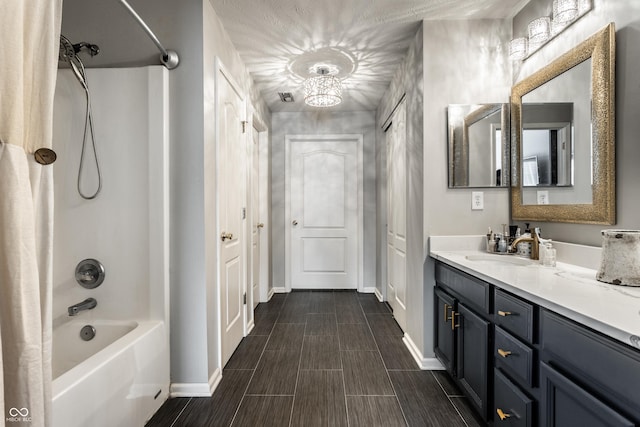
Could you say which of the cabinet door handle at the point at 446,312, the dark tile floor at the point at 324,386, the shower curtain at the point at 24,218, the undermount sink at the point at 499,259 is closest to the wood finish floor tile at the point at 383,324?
the dark tile floor at the point at 324,386

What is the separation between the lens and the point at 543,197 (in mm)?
1968

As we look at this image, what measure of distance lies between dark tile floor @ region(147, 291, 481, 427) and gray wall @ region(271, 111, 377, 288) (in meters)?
1.29

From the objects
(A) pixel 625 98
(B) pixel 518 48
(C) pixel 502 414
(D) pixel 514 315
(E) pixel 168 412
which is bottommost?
(E) pixel 168 412

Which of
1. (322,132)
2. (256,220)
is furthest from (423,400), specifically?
(322,132)

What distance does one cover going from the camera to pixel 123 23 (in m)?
1.98

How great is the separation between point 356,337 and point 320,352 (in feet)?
1.39

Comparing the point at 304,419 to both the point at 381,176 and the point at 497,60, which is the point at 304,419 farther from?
the point at 381,176

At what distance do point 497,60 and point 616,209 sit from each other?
1.28 m

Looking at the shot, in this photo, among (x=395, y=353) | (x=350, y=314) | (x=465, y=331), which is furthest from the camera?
(x=350, y=314)

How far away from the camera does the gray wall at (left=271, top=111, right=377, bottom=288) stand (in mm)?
4340

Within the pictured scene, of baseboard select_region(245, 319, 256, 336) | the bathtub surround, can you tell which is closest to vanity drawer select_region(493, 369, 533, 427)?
the bathtub surround

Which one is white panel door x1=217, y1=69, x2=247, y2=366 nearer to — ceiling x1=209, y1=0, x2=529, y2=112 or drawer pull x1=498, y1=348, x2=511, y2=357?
ceiling x1=209, y1=0, x2=529, y2=112

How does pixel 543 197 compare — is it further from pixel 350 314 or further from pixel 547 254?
pixel 350 314

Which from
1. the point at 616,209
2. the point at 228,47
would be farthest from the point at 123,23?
the point at 616,209
